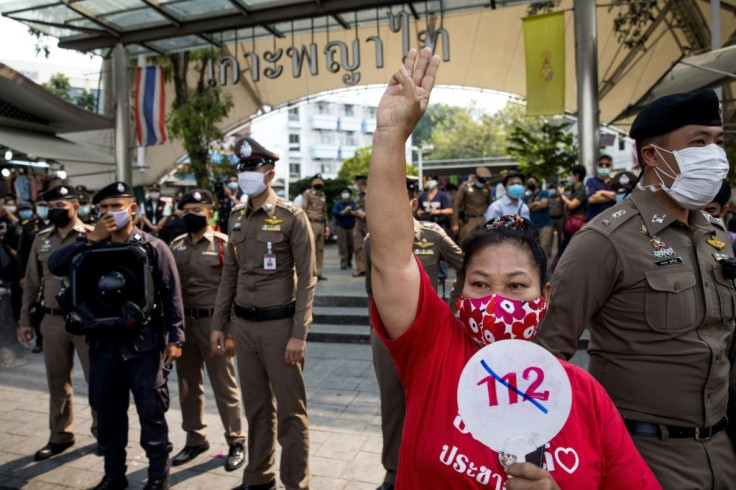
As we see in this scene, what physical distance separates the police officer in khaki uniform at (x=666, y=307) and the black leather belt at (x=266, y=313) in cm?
207

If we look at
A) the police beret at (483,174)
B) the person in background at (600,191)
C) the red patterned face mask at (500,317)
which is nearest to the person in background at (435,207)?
the police beret at (483,174)

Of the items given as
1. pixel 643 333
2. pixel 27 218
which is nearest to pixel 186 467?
pixel 643 333

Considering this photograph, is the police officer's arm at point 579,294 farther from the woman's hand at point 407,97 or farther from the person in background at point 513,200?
the person in background at point 513,200

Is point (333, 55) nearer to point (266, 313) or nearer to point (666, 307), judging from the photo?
point (266, 313)

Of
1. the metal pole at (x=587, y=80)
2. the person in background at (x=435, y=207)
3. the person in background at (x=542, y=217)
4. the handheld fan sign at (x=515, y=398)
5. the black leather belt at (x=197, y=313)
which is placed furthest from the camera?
the person in background at (x=435, y=207)

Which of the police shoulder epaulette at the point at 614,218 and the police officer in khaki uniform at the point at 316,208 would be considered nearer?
the police shoulder epaulette at the point at 614,218

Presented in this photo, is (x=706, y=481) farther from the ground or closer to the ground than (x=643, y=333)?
closer to the ground

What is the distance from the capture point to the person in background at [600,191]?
6707mm

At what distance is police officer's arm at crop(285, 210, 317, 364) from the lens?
3.50m

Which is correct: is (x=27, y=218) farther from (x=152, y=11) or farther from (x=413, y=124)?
(x=413, y=124)

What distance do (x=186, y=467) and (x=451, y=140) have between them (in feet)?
214

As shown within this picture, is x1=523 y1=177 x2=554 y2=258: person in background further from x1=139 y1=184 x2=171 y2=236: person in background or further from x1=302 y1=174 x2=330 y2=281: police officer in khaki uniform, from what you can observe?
x1=139 y1=184 x2=171 y2=236: person in background

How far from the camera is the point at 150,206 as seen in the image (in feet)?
45.2

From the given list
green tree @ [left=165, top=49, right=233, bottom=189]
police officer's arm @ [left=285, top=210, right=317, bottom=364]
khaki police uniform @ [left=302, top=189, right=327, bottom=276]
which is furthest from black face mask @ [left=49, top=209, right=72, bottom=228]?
green tree @ [left=165, top=49, right=233, bottom=189]
